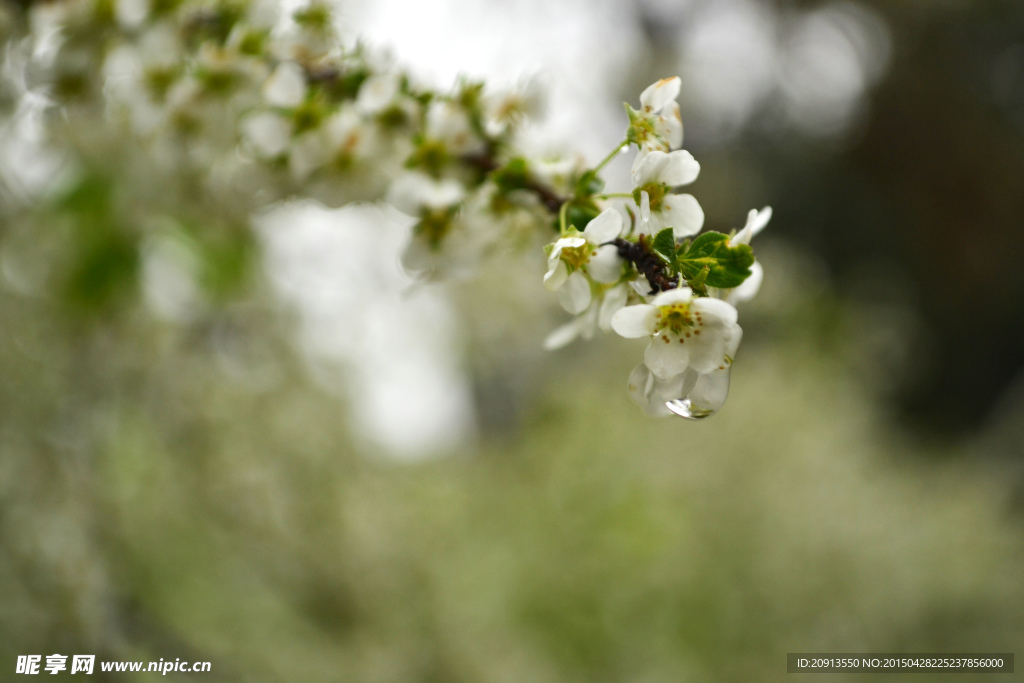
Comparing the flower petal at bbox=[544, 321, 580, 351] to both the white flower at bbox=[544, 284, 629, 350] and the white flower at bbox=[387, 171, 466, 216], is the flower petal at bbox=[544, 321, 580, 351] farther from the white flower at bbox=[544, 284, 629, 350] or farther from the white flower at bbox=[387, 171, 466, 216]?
the white flower at bbox=[387, 171, 466, 216]

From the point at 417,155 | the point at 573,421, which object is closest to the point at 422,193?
the point at 417,155

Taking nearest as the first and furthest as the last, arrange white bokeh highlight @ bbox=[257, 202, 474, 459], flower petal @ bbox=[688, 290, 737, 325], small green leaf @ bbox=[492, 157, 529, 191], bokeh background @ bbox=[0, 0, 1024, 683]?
flower petal @ bbox=[688, 290, 737, 325] → small green leaf @ bbox=[492, 157, 529, 191] → bokeh background @ bbox=[0, 0, 1024, 683] → white bokeh highlight @ bbox=[257, 202, 474, 459]

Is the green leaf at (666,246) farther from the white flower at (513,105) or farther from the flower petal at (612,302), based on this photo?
the white flower at (513,105)

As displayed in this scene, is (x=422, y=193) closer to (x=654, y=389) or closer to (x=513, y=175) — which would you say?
(x=513, y=175)

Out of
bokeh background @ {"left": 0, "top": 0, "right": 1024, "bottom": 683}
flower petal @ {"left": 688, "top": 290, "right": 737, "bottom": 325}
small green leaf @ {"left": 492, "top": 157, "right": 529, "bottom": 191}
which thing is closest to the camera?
flower petal @ {"left": 688, "top": 290, "right": 737, "bottom": 325}

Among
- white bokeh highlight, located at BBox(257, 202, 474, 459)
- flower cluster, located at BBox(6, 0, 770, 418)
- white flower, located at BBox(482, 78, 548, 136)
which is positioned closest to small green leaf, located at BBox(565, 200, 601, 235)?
flower cluster, located at BBox(6, 0, 770, 418)
